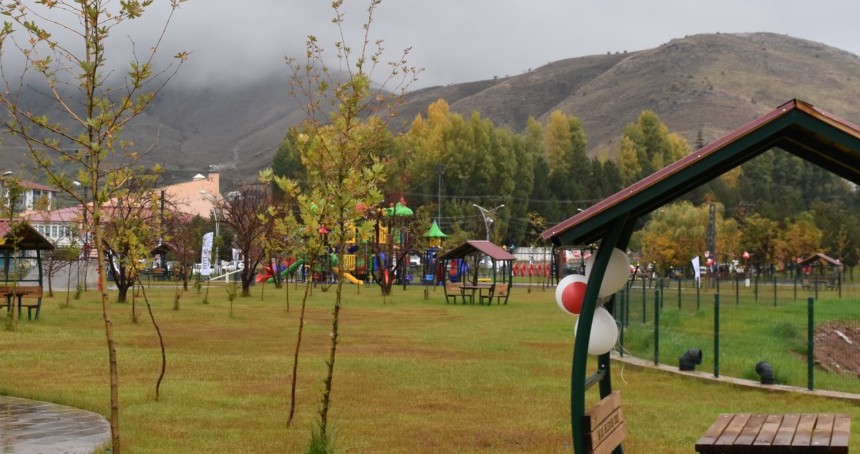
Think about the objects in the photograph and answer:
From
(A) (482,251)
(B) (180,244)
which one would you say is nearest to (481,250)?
(A) (482,251)

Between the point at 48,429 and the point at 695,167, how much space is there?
22.1 ft

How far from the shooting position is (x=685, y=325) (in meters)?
26.3

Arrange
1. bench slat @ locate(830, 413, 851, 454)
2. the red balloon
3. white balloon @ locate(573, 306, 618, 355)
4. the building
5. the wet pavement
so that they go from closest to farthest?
bench slat @ locate(830, 413, 851, 454)
white balloon @ locate(573, 306, 618, 355)
the red balloon
the wet pavement
the building

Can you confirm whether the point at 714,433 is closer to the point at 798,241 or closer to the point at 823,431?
the point at 823,431

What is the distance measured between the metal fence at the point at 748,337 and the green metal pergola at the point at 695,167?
6670mm

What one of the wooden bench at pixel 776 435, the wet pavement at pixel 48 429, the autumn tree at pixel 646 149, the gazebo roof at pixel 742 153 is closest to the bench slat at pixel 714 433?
the wooden bench at pixel 776 435

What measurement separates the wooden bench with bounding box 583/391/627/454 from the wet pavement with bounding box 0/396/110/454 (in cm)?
433

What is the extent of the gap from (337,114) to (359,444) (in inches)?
116

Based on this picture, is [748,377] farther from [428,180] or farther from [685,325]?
[428,180]

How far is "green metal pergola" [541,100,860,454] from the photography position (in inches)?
250

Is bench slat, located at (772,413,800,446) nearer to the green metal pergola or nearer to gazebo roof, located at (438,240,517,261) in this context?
the green metal pergola

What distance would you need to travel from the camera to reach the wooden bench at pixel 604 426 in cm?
682

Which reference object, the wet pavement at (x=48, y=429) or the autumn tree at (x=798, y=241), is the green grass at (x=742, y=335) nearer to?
the wet pavement at (x=48, y=429)

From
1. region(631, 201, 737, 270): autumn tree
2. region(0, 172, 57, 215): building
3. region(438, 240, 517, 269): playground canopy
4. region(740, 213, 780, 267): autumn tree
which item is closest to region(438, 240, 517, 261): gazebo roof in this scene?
region(438, 240, 517, 269): playground canopy
